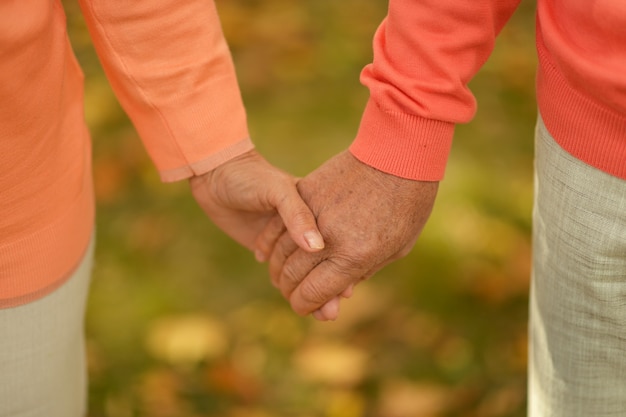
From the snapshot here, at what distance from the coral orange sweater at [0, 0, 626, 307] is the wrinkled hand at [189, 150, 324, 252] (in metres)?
0.03

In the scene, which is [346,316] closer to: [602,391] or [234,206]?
[234,206]

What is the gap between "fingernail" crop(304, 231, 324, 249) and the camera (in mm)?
1421

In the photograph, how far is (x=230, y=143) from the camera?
153cm

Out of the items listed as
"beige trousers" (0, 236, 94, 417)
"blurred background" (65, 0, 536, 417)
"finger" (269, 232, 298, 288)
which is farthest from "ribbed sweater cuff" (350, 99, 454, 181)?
"blurred background" (65, 0, 536, 417)

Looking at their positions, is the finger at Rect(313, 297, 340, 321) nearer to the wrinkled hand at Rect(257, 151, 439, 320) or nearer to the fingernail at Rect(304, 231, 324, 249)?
the wrinkled hand at Rect(257, 151, 439, 320)

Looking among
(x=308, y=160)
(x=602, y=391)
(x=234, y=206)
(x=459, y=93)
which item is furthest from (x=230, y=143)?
(x=308, y=160)

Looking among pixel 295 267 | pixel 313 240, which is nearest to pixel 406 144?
pixel 313 240

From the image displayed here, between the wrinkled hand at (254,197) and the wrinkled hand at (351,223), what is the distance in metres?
0.03

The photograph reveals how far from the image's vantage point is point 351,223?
4.68ft

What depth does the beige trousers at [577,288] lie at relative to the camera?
3.98 ft

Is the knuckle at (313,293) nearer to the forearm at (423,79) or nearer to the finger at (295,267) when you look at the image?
the finger at (295,267)

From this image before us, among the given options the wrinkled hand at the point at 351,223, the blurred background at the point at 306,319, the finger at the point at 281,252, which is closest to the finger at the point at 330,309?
the wrinkled hand at the point at 351,223

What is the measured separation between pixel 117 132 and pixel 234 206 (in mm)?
1673

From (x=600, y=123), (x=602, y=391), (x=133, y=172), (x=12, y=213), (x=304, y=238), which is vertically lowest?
(x=133, y=172)
